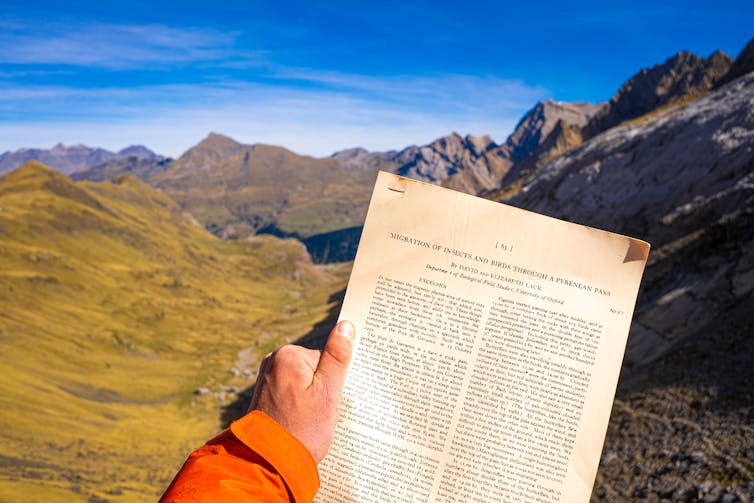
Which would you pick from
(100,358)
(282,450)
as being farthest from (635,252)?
(100,358)

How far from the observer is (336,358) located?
12.8 ft

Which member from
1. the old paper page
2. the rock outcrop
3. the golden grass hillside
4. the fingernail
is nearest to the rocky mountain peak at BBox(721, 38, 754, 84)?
the rock outcrop

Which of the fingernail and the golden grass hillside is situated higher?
the fingernail

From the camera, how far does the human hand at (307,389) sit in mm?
3592

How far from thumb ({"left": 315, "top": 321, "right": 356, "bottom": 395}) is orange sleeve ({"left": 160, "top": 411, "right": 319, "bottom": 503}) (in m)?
0.56

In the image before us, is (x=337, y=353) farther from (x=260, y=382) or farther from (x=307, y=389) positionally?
(x=260, y=382)

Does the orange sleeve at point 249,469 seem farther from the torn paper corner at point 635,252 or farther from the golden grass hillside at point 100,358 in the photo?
the golden grass hillside at point 100,358

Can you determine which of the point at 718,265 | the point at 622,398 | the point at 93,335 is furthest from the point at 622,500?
the point at 93,335

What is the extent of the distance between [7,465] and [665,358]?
174 feet

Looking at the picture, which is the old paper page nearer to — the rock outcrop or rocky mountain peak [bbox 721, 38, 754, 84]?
the rock outcrop

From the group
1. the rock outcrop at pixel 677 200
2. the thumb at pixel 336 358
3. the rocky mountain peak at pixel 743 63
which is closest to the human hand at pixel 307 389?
the thumb at pixel 336 358

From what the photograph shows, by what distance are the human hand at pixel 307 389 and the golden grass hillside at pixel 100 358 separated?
40983mm

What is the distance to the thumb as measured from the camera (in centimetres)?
384

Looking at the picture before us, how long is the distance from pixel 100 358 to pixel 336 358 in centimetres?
11413
